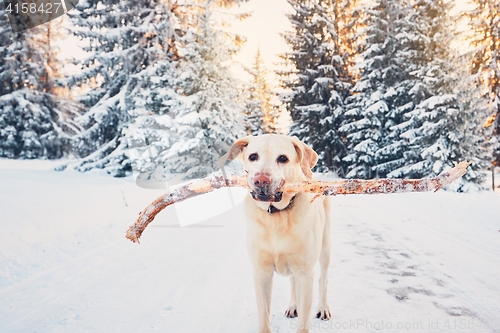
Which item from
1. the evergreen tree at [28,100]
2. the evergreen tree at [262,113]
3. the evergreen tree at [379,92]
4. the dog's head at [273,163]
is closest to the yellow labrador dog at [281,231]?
the dog's head at [273,163]

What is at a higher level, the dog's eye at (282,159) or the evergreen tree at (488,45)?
the evergreen tree at (488,45)

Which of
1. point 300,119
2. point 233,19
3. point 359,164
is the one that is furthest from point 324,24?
point 359,164

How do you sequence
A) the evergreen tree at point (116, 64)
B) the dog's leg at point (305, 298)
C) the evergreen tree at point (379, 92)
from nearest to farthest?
the dog's leg at point (305, 298) < the evergreen tree at point (116, 64) < the evergreen tree at point (379, 92)

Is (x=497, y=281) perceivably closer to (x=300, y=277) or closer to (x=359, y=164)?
(x=300, y=277)

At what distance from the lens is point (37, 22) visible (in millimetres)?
23953

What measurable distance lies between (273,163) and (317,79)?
21.8 meters

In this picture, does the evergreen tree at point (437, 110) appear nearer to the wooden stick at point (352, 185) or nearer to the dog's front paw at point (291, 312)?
the wooden stick at point (352, 185)

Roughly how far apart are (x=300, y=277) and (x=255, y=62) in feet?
154

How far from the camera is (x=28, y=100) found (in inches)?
946

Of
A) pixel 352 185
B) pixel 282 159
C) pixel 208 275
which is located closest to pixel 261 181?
pixel 282 159

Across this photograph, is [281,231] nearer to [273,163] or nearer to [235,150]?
[273,163]

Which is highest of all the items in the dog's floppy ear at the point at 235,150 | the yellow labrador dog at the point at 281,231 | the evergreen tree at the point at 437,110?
the evergreen tree at the point at 437,110

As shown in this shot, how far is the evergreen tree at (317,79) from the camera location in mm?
23500

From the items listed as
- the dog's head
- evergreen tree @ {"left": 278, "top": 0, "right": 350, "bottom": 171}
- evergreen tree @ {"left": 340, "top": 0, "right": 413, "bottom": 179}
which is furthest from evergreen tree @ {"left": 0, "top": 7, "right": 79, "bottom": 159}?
the dog's head
